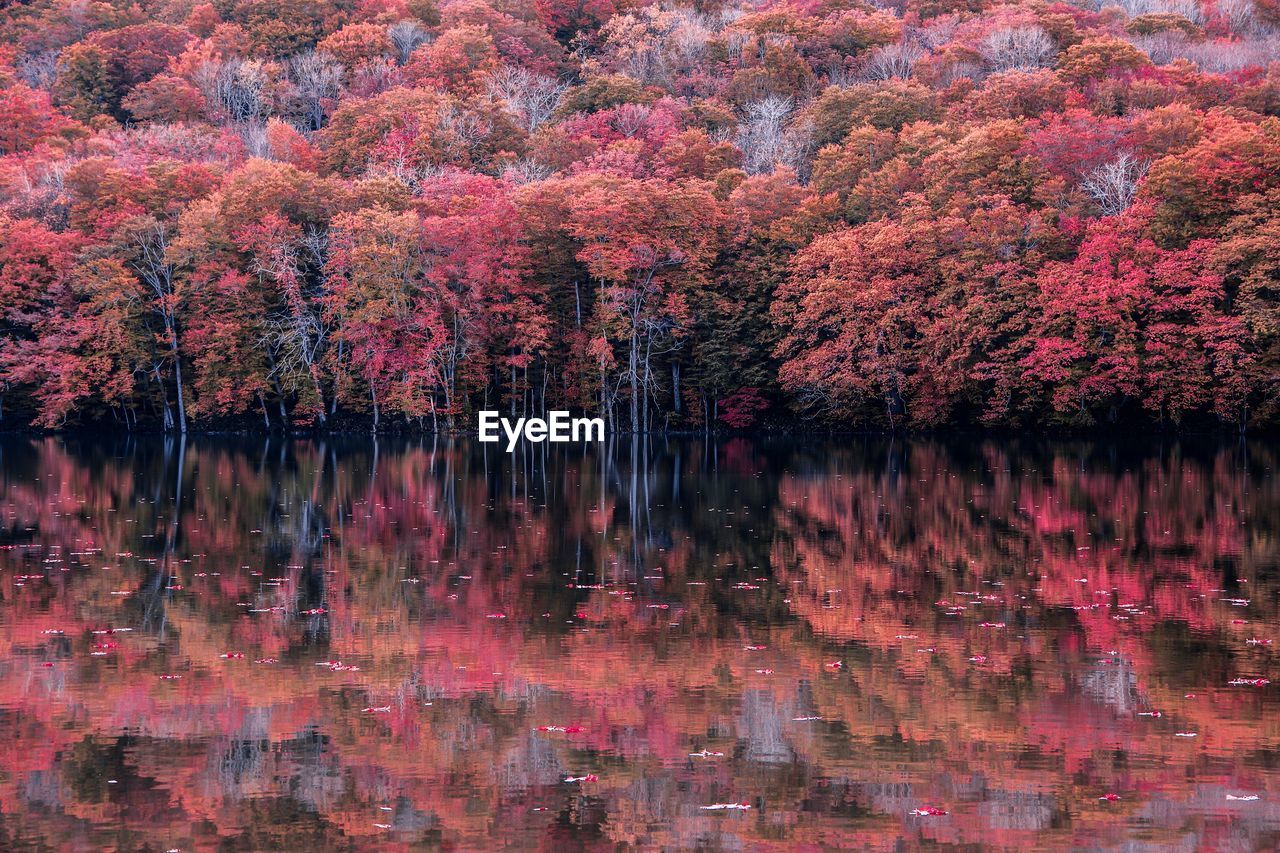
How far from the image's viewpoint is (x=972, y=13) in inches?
3000

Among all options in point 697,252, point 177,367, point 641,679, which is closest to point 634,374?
point 697,252

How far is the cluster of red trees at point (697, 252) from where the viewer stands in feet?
143

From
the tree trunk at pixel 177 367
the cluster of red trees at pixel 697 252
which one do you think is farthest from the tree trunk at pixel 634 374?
the tree trunk at pixel 177 367

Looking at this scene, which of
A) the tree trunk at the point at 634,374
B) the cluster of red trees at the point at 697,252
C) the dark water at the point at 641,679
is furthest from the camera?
the tree trunk at the point at 634,374

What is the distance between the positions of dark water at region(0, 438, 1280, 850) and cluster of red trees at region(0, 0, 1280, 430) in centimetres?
2281

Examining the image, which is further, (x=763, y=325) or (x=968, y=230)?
(x=763, y=325)

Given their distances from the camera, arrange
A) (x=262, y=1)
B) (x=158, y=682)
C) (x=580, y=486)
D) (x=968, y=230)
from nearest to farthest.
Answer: (x=158, y=682) → (x=580, y=486) → (x=968, y=230) → (x=262, y=1)

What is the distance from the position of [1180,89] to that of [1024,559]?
40.9 meters

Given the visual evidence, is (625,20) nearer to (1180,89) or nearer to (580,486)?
(1180,89)

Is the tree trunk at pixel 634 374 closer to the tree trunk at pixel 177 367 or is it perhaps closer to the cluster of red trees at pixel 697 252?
the cluster of red trees at pixel 697 252

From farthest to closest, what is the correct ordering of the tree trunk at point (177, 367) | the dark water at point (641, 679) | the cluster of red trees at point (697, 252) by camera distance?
the tree trunk at point (177, 367)
the cluster of red trees at point (697, 252)
the dark water at point (641, 679)

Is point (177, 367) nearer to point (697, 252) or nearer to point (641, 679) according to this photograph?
point (697, 252)

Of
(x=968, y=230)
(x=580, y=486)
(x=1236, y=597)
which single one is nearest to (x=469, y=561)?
(x=1236, y=597)

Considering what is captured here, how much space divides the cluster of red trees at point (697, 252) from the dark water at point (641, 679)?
74.8ft
